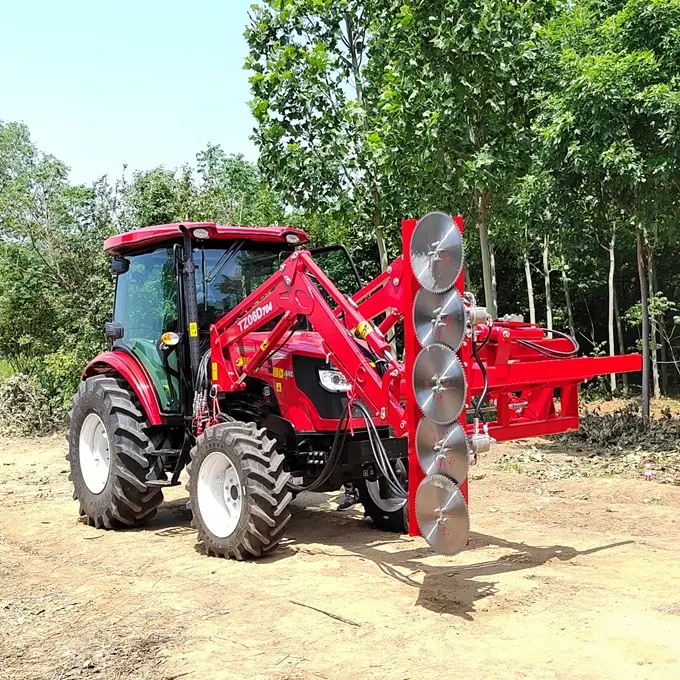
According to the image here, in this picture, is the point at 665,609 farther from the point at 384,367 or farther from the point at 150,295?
the point at 150,295

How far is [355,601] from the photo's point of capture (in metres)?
4.94

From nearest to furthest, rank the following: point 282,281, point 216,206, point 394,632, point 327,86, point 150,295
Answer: point 394,632
point 282,281
point 150,295
point 327,86
point 216,206

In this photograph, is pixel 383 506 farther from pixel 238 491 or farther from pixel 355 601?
pixel 355 601

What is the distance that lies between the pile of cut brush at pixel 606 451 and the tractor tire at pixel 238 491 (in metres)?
4.48

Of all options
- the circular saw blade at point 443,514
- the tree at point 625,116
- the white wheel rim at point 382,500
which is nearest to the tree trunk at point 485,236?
the tree at point 625,116

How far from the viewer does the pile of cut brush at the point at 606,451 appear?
31.7 feet

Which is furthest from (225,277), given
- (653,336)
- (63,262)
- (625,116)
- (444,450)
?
(653,336)

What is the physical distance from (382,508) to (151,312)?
265 cm

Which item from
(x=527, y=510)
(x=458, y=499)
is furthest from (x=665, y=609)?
(x=527, y=510)

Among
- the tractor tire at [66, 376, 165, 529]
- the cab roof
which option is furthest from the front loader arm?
Answer: the tractor tire at [66, 376, 165, 529]

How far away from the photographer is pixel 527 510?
25.1ft

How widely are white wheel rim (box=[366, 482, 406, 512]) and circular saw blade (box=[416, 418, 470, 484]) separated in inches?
86.2

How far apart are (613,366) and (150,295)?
3994mm

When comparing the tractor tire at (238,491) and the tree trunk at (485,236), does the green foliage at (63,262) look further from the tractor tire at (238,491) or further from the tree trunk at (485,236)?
the tractor tire at (238,491)
